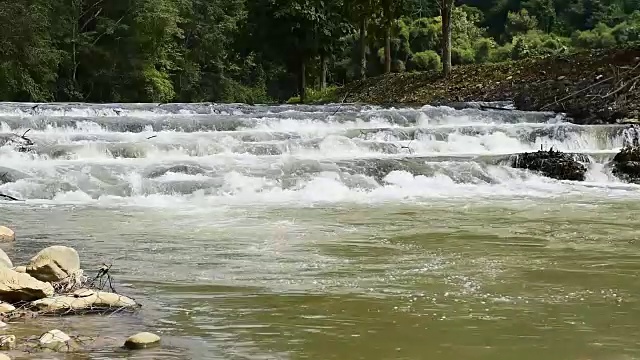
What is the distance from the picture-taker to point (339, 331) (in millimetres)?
3766

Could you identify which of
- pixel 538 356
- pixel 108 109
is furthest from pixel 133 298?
pixel 108 109

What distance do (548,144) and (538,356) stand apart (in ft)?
40.5

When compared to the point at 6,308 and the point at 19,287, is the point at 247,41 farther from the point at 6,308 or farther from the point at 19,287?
the point at 6,308

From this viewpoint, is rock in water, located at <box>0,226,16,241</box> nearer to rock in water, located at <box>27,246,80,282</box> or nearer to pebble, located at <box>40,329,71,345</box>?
rock in water, located at <box>27,246,80,282</box>

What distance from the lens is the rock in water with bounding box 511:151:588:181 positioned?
1279 cm

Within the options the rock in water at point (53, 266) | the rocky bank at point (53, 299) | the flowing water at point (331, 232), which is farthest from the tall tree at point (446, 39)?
the rock in water at point (53, 266)

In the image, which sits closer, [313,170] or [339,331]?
[339,331]

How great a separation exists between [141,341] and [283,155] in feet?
32.7

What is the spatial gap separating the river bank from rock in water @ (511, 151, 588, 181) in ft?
12.9

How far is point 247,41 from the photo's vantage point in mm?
32875

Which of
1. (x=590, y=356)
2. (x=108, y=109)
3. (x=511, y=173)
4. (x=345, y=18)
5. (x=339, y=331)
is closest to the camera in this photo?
(x=590, y=356)

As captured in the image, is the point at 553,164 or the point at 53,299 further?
the point at 553,164

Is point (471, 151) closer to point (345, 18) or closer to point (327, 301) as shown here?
point (327, 301)

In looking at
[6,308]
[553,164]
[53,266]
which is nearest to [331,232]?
[53,266]
